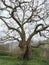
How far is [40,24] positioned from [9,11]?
3378 mm

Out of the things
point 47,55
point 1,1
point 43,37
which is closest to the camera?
point 1,1

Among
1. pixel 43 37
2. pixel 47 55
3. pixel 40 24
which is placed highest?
pixel 40 24

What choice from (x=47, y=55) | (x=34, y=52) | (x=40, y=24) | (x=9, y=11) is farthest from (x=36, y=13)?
(x=47, y=55)

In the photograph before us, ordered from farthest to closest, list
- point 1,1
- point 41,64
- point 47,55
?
1. point 47,55
2. point 1,1
3. point 41,64

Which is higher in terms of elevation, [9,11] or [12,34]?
[9,11]

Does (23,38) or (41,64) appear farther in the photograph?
(23,38)

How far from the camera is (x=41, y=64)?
19.3m

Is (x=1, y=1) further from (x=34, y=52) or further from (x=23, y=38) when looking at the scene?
(x=34, y=52)

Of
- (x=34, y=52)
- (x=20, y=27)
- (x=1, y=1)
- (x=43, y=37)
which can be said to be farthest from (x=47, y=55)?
(x=1, y=1)

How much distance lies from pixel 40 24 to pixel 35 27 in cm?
58

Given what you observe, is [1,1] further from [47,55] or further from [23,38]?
[47,55]

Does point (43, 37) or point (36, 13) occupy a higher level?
point (36, 13)

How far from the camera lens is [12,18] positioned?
2148 centimetres

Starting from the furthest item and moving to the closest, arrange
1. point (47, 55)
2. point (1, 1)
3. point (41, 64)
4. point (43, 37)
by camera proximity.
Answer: point (47, 55)
point (43, 37)
point (1, 1)
point (41, 64)
